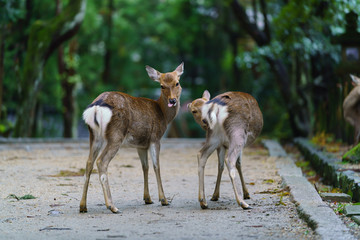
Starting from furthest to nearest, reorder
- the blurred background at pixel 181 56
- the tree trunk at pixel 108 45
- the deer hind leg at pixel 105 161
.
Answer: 1. the tree trunk at pixel 108 45
2. the blurred background at pixel 181 56
3. the deer hind leg at pixel 105 161

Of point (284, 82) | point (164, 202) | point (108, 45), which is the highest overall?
point (108, 45)

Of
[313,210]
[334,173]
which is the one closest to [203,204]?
[313,210]

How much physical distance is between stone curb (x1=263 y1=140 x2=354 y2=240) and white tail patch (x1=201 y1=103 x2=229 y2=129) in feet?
4.15

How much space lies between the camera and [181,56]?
→ 113 ft

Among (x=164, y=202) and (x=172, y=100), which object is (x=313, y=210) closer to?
(x=164, y=202)

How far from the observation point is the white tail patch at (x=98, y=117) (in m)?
6.84

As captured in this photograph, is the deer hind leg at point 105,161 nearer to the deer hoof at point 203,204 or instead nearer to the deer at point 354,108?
the deer hoof at point 203,204

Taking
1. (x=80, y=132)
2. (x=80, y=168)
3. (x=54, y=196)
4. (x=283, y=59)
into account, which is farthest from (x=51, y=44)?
(x=80, y=132)

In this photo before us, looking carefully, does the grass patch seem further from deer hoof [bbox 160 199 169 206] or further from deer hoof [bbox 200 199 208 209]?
deer hoof [bbox 200 199 208 209]

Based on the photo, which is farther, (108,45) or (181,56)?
(181,56)

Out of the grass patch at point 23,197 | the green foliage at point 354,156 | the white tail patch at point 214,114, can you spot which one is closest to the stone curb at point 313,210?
the green foliage at point 354,156

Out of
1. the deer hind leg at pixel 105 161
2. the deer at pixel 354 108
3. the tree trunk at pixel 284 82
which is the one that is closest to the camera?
the deer hind leg at pixel 105 161

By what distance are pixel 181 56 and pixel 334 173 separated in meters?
25.9

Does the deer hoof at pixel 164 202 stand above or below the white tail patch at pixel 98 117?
below
